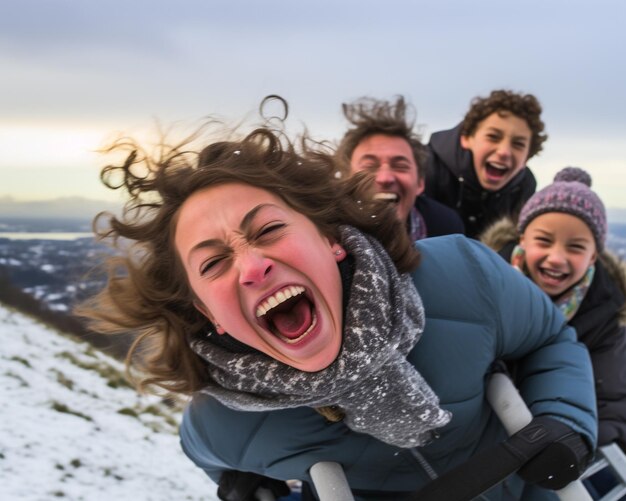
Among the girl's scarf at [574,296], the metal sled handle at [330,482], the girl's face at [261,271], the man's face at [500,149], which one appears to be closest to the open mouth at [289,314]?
the girl's face at [261,271]

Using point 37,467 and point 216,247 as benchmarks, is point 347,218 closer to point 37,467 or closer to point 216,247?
point 216,247

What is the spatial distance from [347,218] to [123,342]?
2.43 feet

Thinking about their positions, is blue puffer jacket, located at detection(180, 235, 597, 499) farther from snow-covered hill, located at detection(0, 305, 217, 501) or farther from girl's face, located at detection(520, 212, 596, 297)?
snow-covered hill, located at detection(0, 305, 217, 501)

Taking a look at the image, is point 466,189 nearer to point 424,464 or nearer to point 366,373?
point 424,464

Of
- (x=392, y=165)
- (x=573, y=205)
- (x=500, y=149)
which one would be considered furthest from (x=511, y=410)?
(x=500, y=149)

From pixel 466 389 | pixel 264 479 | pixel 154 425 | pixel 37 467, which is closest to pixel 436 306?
pixel 466 389

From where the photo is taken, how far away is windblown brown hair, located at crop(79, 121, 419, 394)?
5.10ft

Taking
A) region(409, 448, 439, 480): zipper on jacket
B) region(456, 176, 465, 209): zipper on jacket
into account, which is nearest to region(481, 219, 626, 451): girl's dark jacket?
region(409, 448, 439, 480): zipper on jacket

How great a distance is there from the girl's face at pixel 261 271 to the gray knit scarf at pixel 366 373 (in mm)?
36

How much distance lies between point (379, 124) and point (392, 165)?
0.20 meters

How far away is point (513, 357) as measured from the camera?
5.94ft

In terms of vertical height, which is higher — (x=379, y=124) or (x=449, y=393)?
(x=379, y=124)

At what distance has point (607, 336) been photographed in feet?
7.12

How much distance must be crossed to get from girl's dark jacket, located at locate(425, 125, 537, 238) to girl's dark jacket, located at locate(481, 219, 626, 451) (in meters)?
1.01
